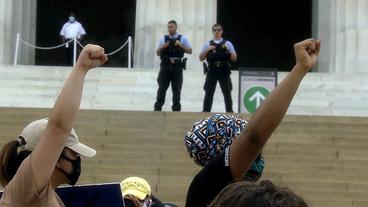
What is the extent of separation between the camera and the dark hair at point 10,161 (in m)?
3.69

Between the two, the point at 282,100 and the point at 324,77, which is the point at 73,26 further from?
the point at 282,100

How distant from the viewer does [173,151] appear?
1320cm

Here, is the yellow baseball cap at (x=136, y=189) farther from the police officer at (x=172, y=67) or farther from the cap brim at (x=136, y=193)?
the police officer at (x=172, y=67)

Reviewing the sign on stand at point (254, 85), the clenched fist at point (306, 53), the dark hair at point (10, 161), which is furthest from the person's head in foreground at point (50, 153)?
the sign on stand at point (254, 85)

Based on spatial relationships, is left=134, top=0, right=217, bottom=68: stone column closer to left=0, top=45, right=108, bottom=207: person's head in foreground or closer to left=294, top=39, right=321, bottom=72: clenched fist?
left=0, top=45, right=108, bottom=207: person's head in foreground

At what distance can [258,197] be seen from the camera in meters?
2.32

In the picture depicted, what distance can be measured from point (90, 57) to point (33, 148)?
0.44m

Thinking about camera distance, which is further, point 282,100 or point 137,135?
point 137,135

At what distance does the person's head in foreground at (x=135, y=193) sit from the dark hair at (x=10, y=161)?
1.70m

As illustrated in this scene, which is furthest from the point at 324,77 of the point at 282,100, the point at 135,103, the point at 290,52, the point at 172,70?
the point at 282,100

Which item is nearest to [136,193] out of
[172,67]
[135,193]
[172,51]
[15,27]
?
[135,193]

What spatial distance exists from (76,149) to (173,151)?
9598 millimetres

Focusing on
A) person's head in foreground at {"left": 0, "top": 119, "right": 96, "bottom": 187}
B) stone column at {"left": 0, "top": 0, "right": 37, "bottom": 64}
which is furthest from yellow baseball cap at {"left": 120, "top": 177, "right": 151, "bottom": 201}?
stone column at {"left": 0, "top": 0, "right": 37, "bottom": 64}

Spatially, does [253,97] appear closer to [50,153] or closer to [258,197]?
[50,153]
